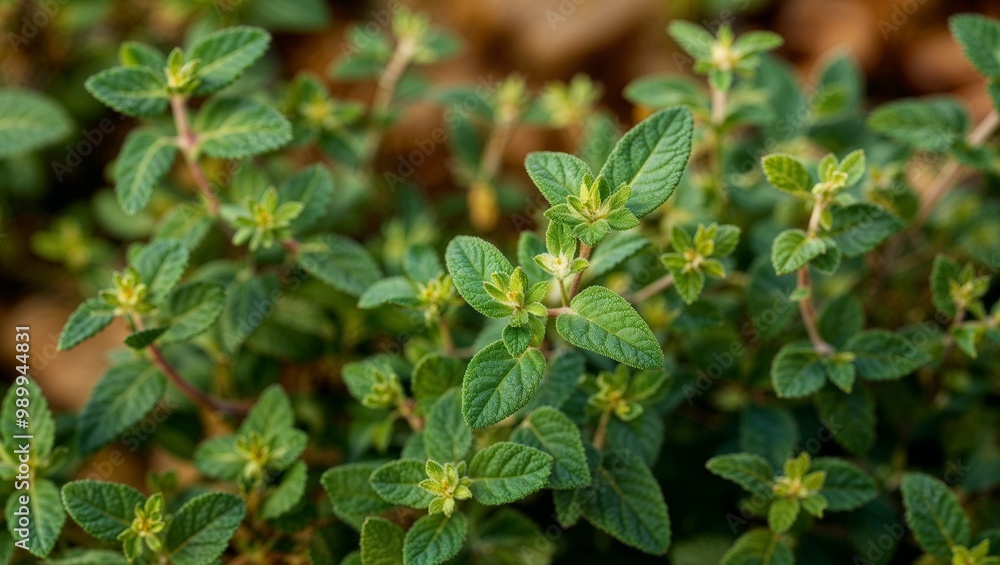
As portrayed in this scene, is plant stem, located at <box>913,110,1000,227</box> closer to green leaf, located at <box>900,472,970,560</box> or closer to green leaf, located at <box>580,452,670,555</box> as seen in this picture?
green leaf, located at <box>900,472,970,560</box>

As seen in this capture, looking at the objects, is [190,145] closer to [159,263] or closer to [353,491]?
[159,263]

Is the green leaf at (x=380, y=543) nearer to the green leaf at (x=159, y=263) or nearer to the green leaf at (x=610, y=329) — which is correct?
the green leaf at (x=610, y=329)

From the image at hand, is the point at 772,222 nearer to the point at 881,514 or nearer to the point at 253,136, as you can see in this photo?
the point at 881,514

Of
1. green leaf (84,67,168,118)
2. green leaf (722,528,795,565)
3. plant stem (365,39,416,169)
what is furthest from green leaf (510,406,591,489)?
plant stem (365,39,416,169)

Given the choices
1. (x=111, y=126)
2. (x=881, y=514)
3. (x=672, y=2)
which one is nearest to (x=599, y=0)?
(x=672, y=2)

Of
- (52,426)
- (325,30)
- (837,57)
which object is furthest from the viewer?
(325,30)
